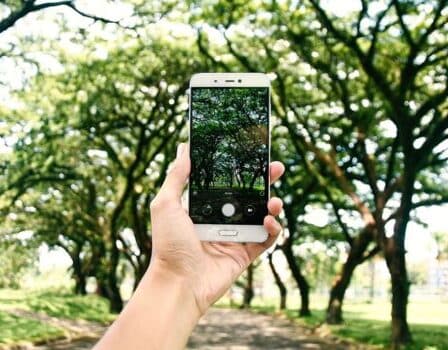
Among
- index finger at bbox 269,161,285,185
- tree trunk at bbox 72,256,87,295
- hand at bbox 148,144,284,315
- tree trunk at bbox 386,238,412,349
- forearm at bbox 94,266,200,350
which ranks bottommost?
tree trunk at bbox 72,256,87,295

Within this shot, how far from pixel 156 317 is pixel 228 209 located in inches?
50.3

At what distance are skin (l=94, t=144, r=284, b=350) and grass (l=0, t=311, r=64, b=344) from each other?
1328 cm

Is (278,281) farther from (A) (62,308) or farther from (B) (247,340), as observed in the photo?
(B) (247,340)

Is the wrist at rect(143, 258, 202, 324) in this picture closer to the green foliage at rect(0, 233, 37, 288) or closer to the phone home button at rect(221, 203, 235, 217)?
the phone home button at rect(221, 203, 235, 217)

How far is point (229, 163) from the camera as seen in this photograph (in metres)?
3.20

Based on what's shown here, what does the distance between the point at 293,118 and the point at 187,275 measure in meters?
16.2

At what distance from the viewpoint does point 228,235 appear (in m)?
2.87

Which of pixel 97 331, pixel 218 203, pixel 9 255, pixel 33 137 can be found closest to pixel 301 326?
pixel 97 331

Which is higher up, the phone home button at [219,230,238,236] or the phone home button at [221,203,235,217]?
the phone home button at [221,203,235,217]

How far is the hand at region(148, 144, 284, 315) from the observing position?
2174mm

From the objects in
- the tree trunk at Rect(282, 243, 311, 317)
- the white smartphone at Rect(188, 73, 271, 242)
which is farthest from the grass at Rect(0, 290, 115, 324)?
the white smartphone at Rect(188, 73, 271, 242)

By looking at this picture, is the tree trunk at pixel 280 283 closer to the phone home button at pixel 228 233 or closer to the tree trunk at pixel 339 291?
the tree trunk at pixel 339 291

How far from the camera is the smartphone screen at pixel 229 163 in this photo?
312 cm

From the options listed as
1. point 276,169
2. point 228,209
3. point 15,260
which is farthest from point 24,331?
point 15,260
